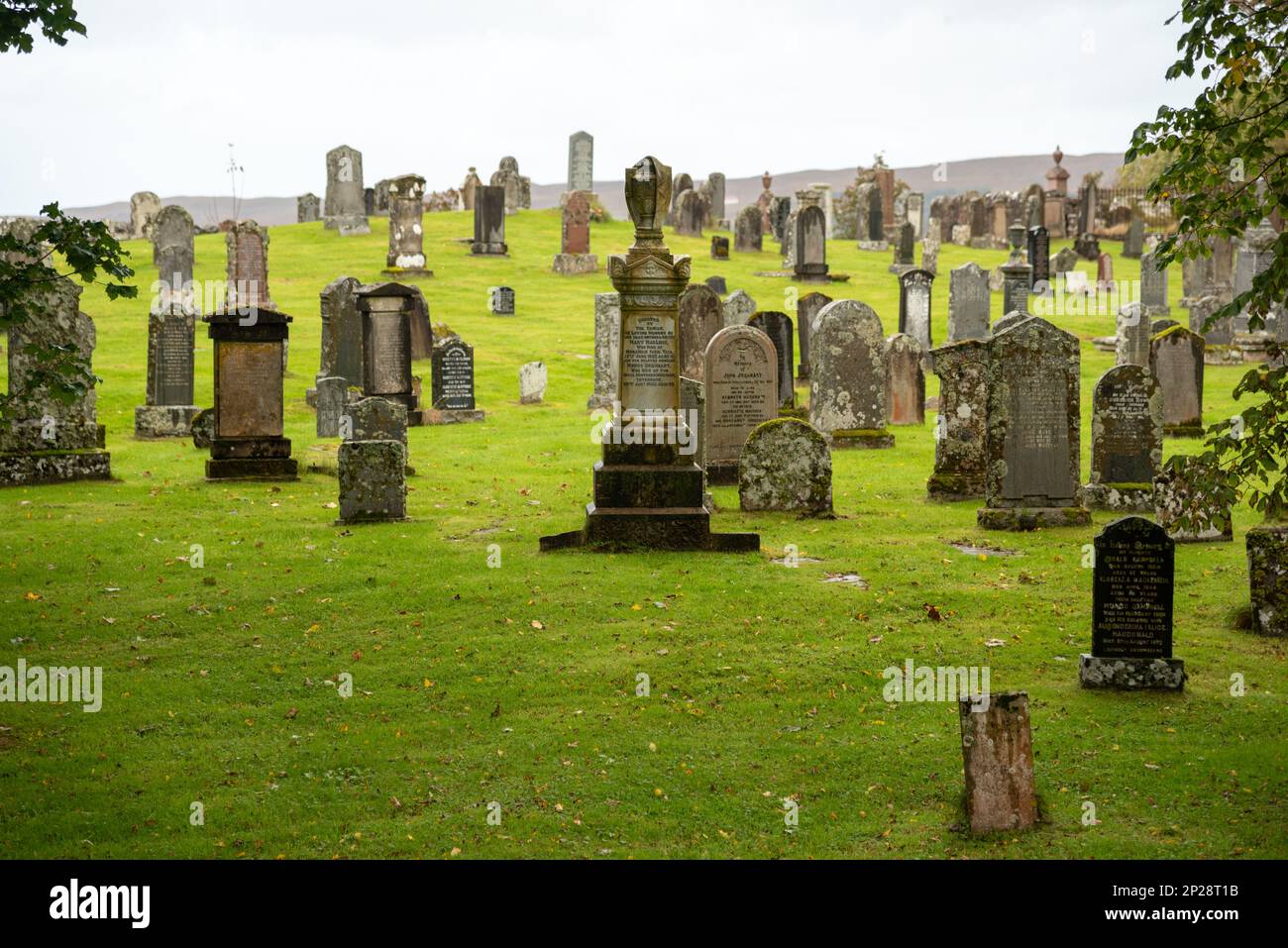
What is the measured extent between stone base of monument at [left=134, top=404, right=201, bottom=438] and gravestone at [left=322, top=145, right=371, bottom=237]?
26.2 metres

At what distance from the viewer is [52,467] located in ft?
57.7

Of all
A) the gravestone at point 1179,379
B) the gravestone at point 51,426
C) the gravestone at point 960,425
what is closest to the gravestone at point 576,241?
the gravestone at point 1179,379

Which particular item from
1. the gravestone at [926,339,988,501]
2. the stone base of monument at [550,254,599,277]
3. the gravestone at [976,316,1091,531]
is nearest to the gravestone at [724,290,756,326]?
the gravestone at [926,339,988,501]

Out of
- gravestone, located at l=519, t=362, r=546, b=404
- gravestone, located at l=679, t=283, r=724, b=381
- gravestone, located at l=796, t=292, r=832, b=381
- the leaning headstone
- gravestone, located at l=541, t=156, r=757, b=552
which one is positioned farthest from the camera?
gravestone, located at l=796, t=292, r=832, b=381

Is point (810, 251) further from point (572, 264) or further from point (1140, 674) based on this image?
point (1140, 674)

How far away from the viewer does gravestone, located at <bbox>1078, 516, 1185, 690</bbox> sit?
945cm

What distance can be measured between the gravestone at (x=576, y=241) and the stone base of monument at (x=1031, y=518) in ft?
95.4

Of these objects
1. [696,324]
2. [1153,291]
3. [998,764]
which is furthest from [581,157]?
[998,764]

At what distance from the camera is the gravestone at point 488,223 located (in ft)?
145

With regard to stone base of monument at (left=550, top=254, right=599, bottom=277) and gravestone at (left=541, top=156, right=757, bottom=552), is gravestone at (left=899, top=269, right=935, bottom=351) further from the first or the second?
gravestone at (left=541, top=156, right=757, bottom=552)

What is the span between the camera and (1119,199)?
191 ft

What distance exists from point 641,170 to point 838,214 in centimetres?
4466
